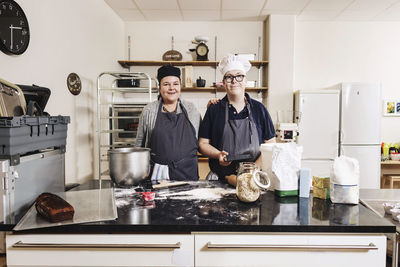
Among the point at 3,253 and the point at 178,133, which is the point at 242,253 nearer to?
the point at 3,253

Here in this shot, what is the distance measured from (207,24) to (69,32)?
244cm

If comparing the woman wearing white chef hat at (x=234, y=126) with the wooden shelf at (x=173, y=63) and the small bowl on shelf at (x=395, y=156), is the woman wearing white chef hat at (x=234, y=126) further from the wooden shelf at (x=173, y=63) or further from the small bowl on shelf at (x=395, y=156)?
the small bowl on shelf at (x=395, y=156)

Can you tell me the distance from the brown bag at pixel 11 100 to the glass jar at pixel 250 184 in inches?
40.8

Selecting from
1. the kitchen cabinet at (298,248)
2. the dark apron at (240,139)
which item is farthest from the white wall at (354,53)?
the kitchen cabinet at (298,248)

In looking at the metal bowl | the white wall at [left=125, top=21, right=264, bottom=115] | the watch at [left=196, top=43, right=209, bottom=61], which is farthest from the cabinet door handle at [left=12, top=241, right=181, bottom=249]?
the white wall at [left=125, top=21, right=264, bottom=115]

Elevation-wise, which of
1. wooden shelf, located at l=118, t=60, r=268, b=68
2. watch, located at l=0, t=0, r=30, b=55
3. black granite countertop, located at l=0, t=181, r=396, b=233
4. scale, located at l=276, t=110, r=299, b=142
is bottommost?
black granite countertop, located at l=0, t=181, r=396, b=233

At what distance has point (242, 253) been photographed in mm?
1027

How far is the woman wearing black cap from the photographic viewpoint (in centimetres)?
193

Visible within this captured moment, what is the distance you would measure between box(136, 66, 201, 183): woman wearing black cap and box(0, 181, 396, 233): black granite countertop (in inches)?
20.8

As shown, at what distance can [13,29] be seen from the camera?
81.9 inches

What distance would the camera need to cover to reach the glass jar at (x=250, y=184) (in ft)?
4.06

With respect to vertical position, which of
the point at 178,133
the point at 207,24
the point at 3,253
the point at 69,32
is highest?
the point at 207,24

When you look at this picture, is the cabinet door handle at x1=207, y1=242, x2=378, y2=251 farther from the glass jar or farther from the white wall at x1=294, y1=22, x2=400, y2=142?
the white wall at x1=294, y1=22, x2=400, y2=142

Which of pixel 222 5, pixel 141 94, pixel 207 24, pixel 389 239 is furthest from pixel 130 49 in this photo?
pixel 389 239
